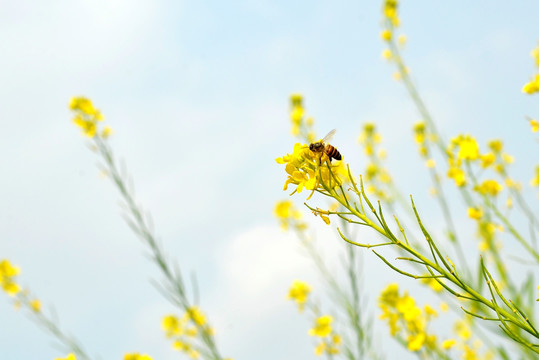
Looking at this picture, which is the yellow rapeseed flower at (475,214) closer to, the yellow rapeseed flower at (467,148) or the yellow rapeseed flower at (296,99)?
the yellow rapeseed flower at (467,148)

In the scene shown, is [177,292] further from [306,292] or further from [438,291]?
[438,291]

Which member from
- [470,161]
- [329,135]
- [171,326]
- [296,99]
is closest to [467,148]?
[470,161]

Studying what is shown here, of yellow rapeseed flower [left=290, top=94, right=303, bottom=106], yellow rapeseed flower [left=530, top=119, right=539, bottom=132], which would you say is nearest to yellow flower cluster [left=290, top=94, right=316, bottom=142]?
yellow rapeseed flower [left=290, top=94, right=303, bottom=106]

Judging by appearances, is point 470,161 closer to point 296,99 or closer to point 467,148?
point 467,148

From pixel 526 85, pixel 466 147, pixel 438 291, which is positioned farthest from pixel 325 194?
pixel 438 291

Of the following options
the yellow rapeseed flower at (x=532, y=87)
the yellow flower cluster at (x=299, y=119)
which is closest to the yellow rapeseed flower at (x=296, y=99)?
the yellow flower cluster at (x=299, y=119)

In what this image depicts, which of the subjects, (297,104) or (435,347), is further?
(297,104)

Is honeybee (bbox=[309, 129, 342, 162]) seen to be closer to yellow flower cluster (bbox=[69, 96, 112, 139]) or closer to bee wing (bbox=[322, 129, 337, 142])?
bee wing (bbox=[322, 129, 337, 142])
